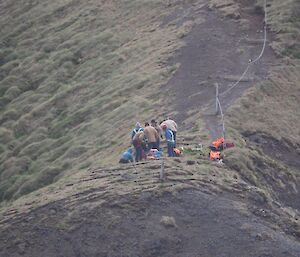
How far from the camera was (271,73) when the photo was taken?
133 ft

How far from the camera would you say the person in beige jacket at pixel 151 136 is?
3199 centimetres

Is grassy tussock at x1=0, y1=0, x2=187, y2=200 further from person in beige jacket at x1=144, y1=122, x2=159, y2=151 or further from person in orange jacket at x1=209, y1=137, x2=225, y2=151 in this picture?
person in orange jacket at x1=209, y1=137, x2=225, y2=151

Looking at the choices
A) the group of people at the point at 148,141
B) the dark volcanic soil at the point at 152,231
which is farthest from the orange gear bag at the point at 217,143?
the dark volcanic soil at the point at 152,231

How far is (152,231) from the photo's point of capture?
2669 centimetres

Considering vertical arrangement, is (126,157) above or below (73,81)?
above

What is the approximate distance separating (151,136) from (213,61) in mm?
10874

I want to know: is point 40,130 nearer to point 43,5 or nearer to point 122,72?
point 122,72

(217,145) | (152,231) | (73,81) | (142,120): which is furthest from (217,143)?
(73,81)

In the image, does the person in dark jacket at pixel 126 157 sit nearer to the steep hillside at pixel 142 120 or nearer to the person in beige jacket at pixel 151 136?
the steep hillside at pixel 142 120

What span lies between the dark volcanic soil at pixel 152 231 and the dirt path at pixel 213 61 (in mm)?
6403

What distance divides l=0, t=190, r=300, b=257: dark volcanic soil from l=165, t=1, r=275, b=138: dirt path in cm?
640

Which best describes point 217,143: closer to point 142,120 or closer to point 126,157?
point 126,157

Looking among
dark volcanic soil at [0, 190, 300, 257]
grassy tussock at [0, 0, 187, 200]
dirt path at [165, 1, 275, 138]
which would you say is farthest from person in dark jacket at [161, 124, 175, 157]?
dark volcanic soil at [0, 190, 300, 257]

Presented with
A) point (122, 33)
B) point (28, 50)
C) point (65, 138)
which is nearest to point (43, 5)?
point (28, 50)
